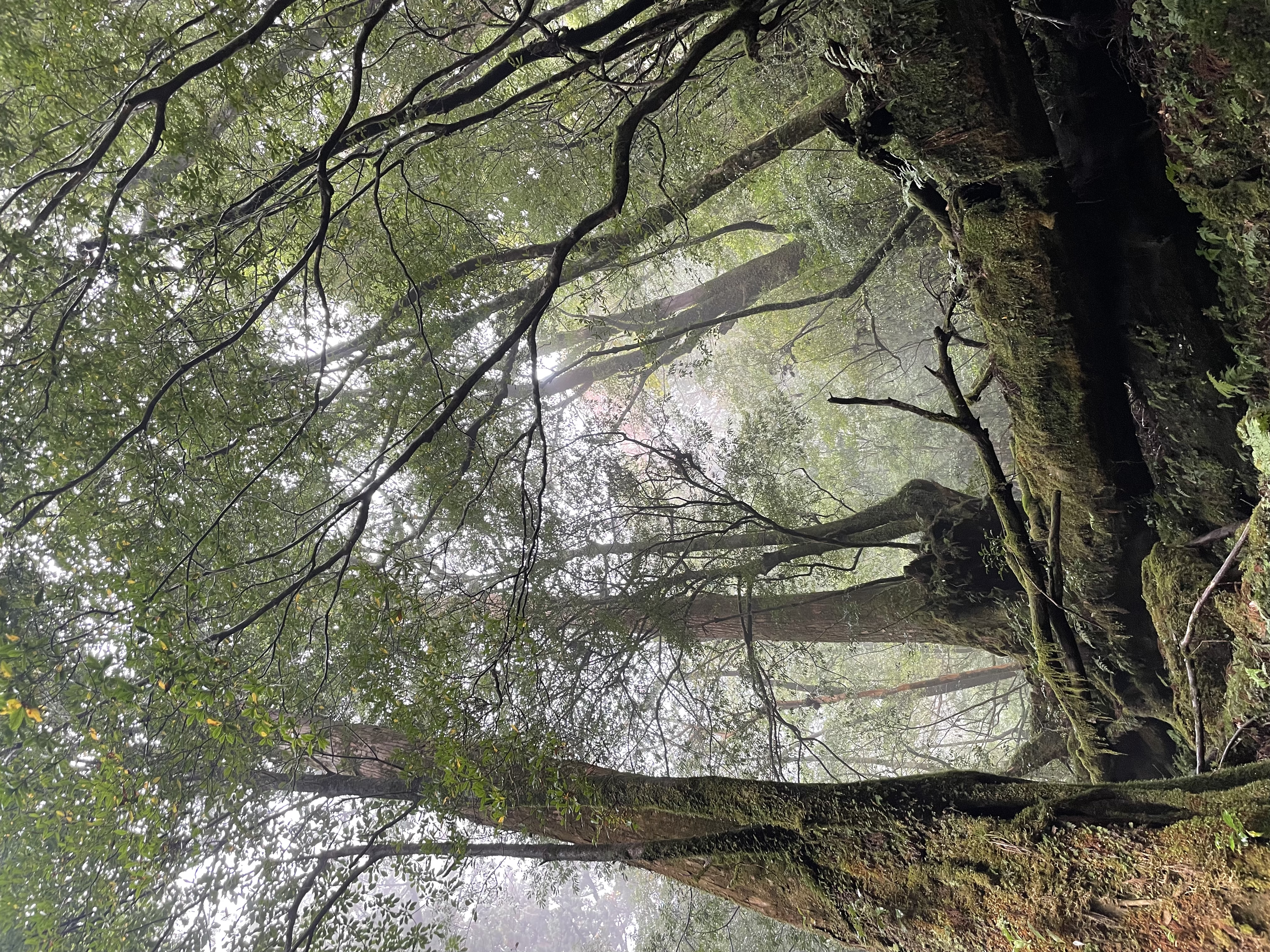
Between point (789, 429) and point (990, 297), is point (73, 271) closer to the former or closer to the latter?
point (990, 297)

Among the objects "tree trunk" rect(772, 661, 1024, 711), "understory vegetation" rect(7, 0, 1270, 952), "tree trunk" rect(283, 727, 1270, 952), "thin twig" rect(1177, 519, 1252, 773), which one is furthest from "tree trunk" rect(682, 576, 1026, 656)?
"tree trunk" rect(772, 661, 1024, 711)

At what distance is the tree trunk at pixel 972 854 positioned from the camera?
71.1 inches

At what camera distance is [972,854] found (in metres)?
2.30

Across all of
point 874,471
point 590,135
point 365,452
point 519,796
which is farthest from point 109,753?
point 874,471

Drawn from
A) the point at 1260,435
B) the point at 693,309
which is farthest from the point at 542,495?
the point at 693,309

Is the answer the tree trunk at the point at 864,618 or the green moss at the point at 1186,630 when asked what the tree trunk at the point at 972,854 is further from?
the tree trunk at the point at 864,618

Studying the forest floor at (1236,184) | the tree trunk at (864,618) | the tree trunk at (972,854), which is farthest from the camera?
the tree trunk at (864,618)

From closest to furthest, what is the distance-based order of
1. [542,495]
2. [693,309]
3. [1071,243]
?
1. [1071,243]
2. [542,495]
3. [693,309]

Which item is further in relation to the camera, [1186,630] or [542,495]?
[542,495]

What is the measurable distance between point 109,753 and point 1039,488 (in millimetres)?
4780

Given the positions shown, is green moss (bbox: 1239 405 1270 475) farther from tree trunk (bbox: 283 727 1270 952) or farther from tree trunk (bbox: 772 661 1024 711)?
tree trunk (bbox: 772 661 1024 711)

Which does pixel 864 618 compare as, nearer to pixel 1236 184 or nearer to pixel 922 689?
pixel 1236 184

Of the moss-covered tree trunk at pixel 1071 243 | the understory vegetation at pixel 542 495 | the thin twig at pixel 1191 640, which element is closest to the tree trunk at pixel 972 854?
the understory vegetation at pixel 542 495

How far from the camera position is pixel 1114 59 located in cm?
272
